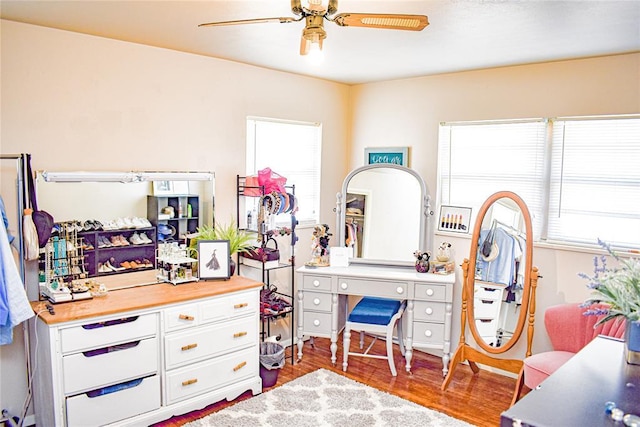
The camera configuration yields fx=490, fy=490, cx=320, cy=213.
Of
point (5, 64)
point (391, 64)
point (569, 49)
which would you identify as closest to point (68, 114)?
point (5, 64)

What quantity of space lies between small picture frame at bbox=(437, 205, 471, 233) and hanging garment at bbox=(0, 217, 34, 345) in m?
3.16

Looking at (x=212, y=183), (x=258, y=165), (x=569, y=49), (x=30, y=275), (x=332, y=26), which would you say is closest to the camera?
(x=332, y=26)

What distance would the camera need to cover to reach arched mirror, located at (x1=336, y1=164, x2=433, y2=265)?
4273 millimetres

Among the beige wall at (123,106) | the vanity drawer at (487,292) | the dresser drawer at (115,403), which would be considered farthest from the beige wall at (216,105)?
the dresser drawer at (115,403)

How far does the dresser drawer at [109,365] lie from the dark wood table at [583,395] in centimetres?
217

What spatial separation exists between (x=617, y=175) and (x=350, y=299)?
259 centimetres

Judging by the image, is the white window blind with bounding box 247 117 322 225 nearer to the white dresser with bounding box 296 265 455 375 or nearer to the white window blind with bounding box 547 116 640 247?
the white dresser with bounding box 296 265 455 375

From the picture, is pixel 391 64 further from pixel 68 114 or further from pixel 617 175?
pixel 68 114

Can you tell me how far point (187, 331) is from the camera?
10.4 ft

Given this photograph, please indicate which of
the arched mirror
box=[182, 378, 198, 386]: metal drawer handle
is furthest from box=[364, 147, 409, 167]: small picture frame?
box=[182, 378, 198, 386]: metal drawer handle

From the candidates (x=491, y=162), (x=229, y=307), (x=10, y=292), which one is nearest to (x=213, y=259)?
(x=229, y=307)

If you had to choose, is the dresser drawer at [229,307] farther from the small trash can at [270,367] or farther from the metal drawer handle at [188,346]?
the small trash can at [270,367]

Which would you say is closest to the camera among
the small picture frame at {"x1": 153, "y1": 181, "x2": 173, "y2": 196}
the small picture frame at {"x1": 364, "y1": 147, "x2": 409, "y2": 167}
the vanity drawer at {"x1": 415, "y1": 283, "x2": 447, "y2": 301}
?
the small picture frame at {"x1": 153, "y1": 181, "x2": 173, "y2": 196}

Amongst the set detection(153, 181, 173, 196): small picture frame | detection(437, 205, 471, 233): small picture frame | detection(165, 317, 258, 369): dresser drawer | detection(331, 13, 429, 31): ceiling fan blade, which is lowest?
detection(165, 317, 258, 369): dresser drawer
